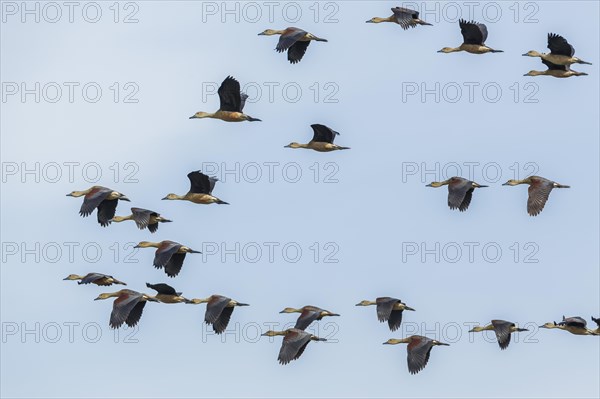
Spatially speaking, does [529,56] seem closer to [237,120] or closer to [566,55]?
[566,55]

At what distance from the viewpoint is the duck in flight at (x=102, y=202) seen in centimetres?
7164

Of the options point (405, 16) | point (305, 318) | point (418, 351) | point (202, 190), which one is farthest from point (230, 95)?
point (418, 351)

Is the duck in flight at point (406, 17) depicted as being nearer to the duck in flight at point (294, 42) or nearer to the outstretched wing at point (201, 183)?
the duck in flight at point (294, 42)

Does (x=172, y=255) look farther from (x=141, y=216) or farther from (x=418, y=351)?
(x=418, y=351)

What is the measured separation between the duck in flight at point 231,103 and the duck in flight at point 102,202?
4.20 metres

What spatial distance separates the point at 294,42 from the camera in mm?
72250

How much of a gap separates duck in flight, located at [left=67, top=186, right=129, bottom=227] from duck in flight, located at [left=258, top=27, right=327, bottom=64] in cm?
657

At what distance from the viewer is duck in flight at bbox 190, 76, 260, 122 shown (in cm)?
7188

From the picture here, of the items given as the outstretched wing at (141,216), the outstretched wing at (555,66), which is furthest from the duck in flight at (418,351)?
the outstretched wing at (555,66)

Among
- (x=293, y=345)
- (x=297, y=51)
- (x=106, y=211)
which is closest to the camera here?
(x=293, y=345)

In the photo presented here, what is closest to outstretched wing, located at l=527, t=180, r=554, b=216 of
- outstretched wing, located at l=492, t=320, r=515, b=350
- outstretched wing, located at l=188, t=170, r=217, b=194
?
outstretched wing, located at l=492, t=320, r=515, b=350

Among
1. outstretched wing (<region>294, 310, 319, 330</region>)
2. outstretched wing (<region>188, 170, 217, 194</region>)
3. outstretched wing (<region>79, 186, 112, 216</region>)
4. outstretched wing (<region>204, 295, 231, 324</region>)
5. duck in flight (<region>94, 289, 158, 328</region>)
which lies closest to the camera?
duck in flight (<region>94, 289, 158, 328</region>)

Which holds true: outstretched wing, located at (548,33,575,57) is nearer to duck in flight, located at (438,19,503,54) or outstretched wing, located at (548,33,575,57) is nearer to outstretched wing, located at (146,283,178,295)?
duck in flight, located at (438,19,503,54)

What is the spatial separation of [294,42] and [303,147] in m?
6.33
